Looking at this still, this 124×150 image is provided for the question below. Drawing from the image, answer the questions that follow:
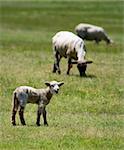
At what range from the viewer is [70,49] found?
24609 millimetres

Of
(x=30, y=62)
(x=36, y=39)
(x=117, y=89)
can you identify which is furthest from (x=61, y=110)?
(x=36, y=39)

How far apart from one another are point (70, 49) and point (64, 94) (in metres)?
4.90

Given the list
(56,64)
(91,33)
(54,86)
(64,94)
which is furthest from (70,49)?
(91,33)

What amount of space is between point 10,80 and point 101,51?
14984mm

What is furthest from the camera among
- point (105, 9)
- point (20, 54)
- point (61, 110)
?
point (105, 9)

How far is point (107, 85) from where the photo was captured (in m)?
21.9

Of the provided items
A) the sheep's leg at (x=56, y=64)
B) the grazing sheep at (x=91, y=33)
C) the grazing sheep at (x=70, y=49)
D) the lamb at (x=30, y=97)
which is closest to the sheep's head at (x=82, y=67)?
the grazing sheep at (x=70, y=49)

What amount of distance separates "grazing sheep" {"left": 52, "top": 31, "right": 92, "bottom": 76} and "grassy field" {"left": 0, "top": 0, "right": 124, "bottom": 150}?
1.55ft

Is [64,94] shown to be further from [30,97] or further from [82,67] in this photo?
[30,97]

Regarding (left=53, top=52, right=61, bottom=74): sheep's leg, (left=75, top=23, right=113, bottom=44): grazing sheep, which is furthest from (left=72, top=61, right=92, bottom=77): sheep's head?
(left=75, top=23, right=113, bottom=44): grazing sheep

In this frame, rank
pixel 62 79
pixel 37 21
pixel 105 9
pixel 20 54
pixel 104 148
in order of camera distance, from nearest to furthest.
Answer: pixel 104 148
pixel 62 79
pixel 20 54
pixel 37 21
pixel 105 9

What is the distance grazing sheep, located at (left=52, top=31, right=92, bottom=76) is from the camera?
78.9 ft

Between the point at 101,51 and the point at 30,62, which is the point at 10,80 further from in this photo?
the point at 101,51

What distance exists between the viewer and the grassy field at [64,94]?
13.5 meters
